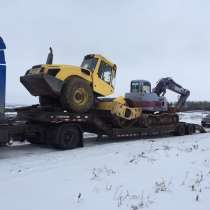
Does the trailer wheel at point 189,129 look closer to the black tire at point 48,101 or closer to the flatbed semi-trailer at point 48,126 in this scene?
the flatbed semi-trailer at point 48,126

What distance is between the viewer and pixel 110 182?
859 centimetres

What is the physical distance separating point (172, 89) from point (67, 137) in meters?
8.94

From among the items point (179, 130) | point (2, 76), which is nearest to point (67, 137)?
point (2, 76)

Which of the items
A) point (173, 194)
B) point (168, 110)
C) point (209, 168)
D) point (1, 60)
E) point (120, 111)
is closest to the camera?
point (173, 194)

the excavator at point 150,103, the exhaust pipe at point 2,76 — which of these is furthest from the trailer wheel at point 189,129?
the exhaust pipe at point 2,76

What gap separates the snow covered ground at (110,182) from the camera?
7230 mm

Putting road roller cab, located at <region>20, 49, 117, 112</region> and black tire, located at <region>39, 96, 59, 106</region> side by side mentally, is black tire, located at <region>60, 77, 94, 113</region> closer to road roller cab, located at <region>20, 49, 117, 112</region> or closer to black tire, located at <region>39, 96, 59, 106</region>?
road roller cab, located at <region>20, 49, 117, 112</region>

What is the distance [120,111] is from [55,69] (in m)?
3.86

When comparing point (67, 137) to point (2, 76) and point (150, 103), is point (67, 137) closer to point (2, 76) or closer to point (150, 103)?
point (2, 76)

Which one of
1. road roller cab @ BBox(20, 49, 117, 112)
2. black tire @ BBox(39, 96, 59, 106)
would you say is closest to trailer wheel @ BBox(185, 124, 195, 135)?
road roller cab @ BBox(20, 49, 117, 112)

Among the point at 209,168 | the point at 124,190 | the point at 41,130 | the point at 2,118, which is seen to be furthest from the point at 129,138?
the point at 124,190

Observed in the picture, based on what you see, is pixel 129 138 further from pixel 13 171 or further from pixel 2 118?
pixel 13 171

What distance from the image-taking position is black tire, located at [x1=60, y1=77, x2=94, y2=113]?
1510 centimetres

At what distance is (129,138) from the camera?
19172mm
